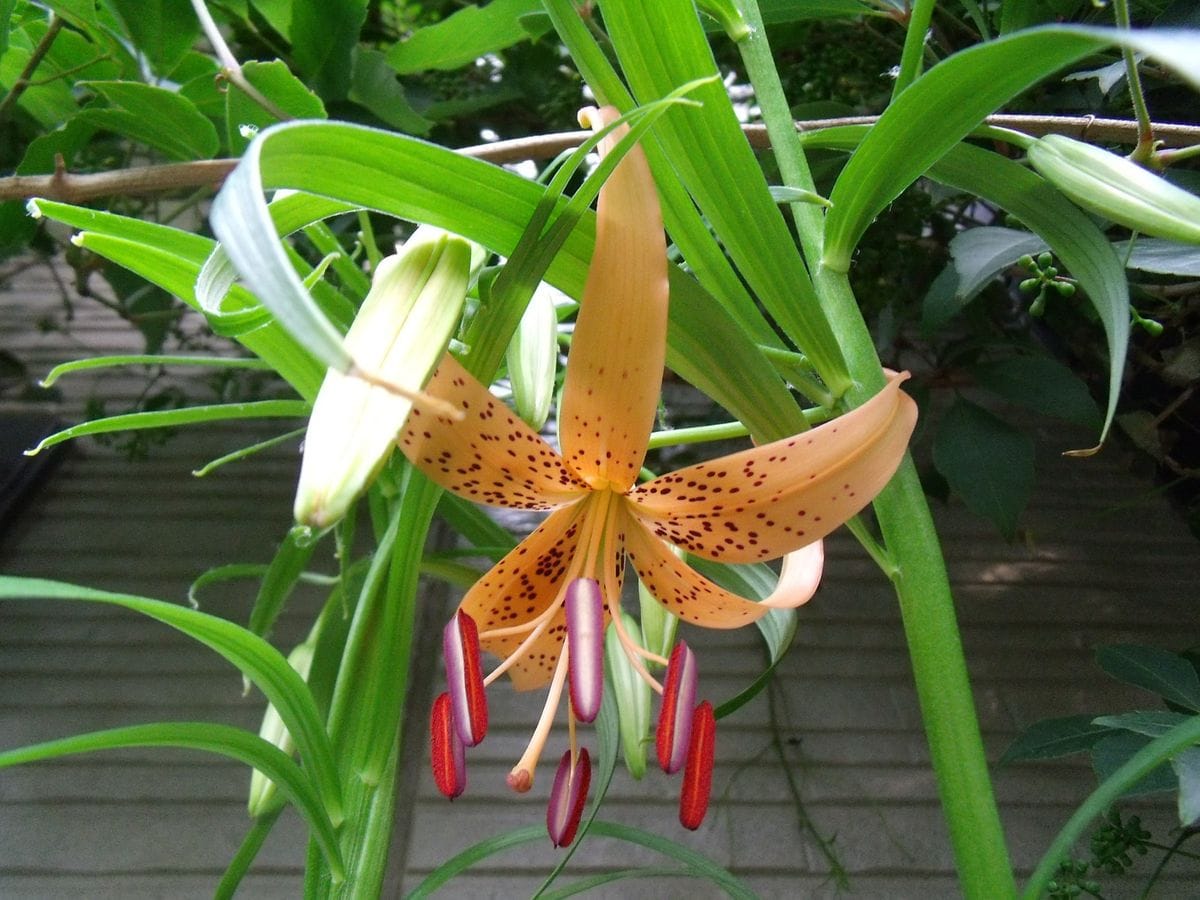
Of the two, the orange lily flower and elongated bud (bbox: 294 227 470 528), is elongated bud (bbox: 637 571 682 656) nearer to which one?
the orange lily flower

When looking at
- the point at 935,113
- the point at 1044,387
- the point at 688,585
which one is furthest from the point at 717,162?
the point at 1044,387

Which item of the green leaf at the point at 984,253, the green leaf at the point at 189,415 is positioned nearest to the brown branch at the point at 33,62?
the green leaf at the point at 189,415

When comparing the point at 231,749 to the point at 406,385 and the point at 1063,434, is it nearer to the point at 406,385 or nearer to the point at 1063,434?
the point at 406,385

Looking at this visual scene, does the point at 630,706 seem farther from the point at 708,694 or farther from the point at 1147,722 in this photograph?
the point at 708,694

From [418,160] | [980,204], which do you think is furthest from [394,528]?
[980,204]

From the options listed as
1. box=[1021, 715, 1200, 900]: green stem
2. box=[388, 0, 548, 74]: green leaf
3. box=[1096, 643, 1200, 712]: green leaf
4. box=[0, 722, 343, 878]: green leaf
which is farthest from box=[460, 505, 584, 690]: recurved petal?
box=[388, 0, 548, 74]: green leaf

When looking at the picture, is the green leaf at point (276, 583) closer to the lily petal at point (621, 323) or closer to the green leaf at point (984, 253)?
the lily petal at point (621, 323)
